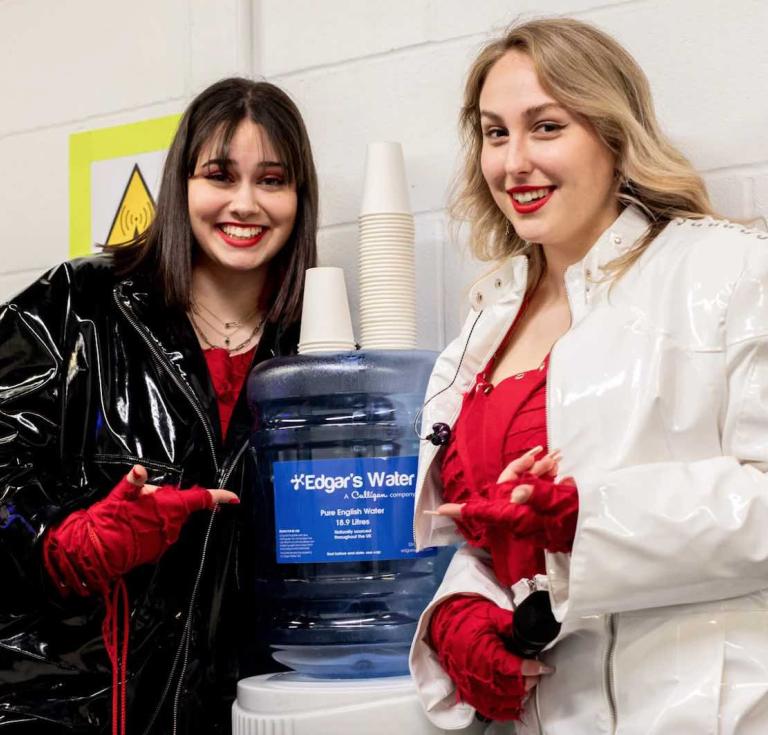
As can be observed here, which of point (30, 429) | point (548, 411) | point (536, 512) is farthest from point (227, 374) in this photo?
point (536, 512)

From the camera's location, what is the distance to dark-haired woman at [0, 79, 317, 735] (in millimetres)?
1818

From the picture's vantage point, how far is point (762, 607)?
1351 millimetres

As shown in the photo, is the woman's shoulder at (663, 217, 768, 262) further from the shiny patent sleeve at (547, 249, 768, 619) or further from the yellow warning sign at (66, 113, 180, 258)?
the yellow warning sign at (66, 113, 180, 258)

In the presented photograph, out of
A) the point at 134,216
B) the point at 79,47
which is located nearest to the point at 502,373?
the point at 134,216

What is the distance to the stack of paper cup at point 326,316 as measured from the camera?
1.88 m

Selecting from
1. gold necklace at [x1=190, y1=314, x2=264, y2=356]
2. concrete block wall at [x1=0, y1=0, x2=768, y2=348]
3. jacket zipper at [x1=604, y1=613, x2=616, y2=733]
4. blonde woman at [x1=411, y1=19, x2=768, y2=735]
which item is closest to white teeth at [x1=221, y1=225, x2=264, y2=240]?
gold necklace at [x1=190, y1=314, x2=264, y2=356]

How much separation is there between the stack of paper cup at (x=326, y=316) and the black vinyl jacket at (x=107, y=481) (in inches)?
5.7

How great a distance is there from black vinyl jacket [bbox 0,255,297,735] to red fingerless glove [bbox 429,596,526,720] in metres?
0.48

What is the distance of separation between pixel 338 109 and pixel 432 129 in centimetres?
21

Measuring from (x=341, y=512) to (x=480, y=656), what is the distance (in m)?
0.36

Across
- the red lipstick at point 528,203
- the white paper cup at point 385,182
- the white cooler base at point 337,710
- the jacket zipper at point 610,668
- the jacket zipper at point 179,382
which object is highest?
the white paper cup at point 385,182

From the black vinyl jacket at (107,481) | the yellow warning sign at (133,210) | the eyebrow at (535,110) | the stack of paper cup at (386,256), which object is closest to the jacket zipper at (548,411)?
the eyebrow at (535,110)

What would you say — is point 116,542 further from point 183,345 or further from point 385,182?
point 385,182

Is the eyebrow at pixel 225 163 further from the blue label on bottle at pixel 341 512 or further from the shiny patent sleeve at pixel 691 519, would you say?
the shiny patent sleeve at pixel 691 519
